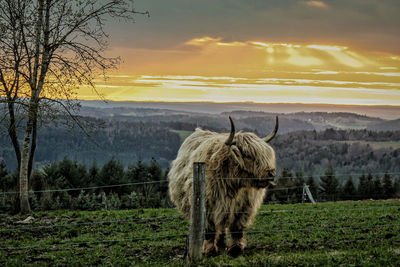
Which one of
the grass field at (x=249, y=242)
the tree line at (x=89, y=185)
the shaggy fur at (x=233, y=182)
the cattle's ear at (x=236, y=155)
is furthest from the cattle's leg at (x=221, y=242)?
the tree line at (x=89, y=185)

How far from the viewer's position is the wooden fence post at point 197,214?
593 cm

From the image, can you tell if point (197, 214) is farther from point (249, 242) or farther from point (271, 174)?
point (249, 242)

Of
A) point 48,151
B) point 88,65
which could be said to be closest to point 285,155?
point 48,151

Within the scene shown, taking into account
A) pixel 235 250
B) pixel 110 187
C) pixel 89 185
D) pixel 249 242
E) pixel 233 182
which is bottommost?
pixel 110 187

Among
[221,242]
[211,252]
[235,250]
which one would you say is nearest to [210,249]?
[211,252]

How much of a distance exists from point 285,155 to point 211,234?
174 meters

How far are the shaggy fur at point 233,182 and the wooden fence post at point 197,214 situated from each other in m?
0.87

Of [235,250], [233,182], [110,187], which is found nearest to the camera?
[233,182]

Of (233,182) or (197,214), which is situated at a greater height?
(233,182)

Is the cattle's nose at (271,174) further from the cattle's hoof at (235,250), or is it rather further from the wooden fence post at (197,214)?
the cattle's hoof at (235,250)

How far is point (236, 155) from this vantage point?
6809 millimetres

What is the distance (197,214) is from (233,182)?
1112mm

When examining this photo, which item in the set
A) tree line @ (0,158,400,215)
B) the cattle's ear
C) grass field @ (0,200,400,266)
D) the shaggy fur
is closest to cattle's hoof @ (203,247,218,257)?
the shaggy fur

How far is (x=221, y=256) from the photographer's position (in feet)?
21.4
